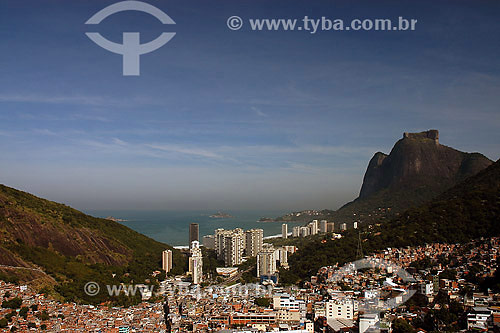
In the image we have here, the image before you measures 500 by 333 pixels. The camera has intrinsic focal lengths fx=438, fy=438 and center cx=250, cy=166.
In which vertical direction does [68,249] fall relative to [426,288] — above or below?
above

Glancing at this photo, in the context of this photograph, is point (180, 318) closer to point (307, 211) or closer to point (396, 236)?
point (396, 236)

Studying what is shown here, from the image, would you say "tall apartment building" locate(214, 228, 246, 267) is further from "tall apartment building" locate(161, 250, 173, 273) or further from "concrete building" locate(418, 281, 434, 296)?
"concrete building" locate(418, 281, 434, 296)

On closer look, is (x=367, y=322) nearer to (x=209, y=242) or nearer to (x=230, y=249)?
(x=230, y=249)

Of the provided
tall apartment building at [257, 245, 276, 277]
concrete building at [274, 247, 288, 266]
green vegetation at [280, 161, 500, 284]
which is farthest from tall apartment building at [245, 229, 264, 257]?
tall apartment building at [257, 245, 276, 277]

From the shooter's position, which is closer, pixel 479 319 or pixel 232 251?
pixel 479 319

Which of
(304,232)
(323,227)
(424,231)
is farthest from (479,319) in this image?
(304,232)

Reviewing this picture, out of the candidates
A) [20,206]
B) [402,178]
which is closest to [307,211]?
[402,178]
